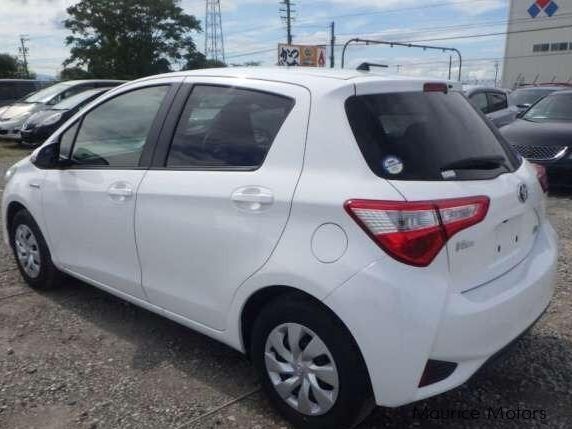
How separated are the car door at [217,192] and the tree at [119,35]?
4832 centimetres

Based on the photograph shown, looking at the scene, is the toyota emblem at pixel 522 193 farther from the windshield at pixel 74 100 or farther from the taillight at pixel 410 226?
the windshield at pixel 74 100

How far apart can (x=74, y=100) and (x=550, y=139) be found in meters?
10.3

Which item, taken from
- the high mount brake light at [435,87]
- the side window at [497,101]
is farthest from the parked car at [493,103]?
the high mount brake light at [435,87]

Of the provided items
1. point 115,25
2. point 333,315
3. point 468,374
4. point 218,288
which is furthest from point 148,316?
point 115,25

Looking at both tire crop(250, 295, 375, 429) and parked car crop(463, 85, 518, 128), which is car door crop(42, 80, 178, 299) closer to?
tire crop(250, 295, 375, 429)

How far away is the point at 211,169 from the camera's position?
292 centimetres

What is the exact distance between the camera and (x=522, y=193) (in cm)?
273

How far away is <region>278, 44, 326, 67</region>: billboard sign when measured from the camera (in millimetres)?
17986

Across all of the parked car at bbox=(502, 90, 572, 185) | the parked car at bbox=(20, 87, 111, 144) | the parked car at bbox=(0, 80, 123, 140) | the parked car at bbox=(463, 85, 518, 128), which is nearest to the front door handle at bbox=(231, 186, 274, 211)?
the parked car at bbox=(502, 90, 572, 185)

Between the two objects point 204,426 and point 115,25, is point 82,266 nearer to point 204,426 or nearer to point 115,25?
point 204,426

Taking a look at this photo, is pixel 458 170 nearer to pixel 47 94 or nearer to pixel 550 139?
pixel 550 139

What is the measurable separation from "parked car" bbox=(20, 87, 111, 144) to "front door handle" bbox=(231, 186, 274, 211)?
1041 centimetres

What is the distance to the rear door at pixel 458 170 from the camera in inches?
93.1

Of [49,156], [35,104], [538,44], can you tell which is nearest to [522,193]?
[49,156]
